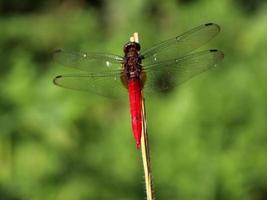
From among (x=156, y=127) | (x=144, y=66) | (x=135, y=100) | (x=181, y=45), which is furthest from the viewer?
(x=156, y=127)

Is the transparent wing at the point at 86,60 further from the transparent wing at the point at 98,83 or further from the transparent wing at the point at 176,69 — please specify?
the transparent wing at the point at 176,69

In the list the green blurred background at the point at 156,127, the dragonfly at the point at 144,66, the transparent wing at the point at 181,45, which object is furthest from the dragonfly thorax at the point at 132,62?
the green blurred background at the point at 156,127

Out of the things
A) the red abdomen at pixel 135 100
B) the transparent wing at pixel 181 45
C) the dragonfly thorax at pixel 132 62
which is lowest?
the red abdomen at pixel 135 100

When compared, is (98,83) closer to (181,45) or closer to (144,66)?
(144,66)

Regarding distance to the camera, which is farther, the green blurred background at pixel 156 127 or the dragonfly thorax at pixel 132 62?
the green blurred background at pixel 156 127

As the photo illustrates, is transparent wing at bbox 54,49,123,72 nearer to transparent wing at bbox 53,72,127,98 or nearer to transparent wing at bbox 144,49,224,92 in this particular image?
transparent wing at bbox 53,72,127,98

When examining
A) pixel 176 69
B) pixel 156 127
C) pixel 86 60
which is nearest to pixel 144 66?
pixel 176 69
